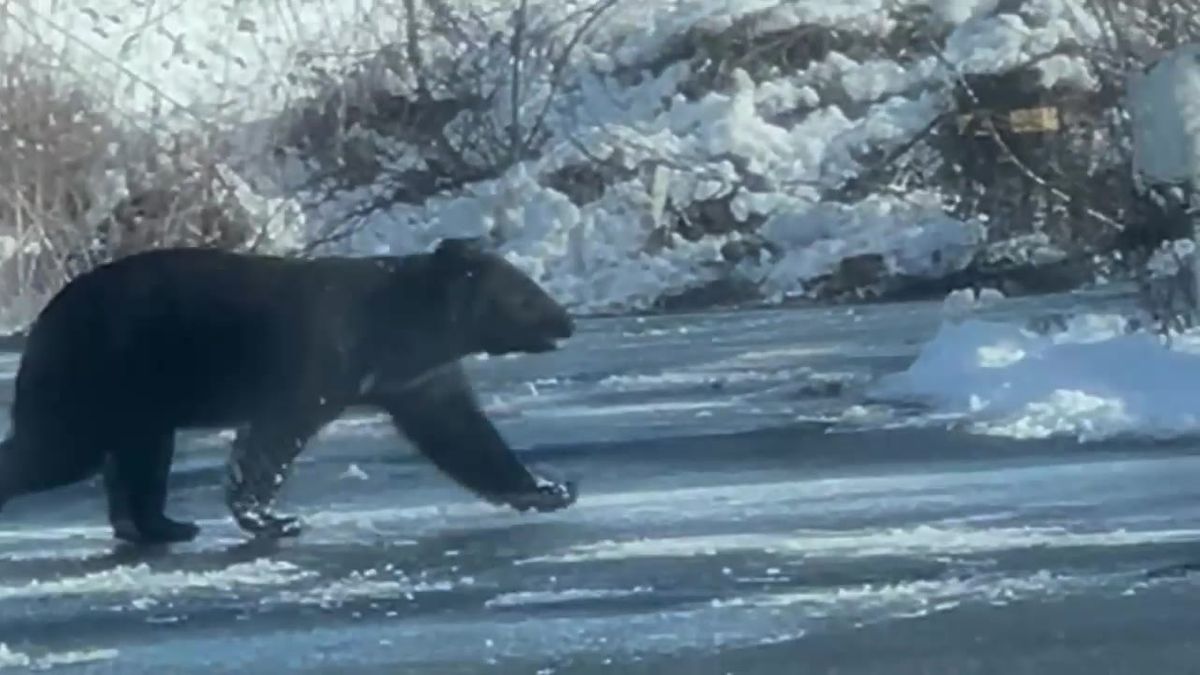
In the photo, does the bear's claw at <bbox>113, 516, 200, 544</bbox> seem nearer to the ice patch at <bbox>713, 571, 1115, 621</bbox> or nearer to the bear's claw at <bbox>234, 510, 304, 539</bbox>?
the bear's claw at <bbox>234, 510, 304, 539</bbox>

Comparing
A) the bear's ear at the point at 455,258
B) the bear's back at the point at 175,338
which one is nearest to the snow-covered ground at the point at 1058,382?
the bear's ear at the point at 455,258

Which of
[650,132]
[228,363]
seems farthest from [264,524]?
[650,132]

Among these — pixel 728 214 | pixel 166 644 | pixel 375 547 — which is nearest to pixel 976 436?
pixel 375 547

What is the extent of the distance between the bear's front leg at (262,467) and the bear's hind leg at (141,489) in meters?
0.21

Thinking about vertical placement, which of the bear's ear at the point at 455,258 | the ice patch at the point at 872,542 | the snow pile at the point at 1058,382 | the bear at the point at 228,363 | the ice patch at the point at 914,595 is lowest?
the ice patch at the point at 914,595

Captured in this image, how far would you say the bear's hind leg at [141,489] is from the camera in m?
7.70

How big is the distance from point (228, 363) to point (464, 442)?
792 millimetres

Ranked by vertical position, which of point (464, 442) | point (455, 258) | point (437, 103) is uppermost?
point (437, 103)

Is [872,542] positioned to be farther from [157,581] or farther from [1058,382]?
[1058,382]

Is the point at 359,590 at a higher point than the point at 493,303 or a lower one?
lower

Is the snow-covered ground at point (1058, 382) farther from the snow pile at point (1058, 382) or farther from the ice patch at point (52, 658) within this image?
the ice patch at point (52, 658)

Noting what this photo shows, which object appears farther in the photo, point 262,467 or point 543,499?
point 543,499

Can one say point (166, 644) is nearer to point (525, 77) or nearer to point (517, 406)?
point (517, 406)

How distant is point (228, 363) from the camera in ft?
25.0
